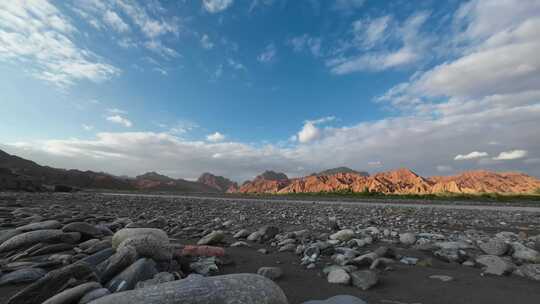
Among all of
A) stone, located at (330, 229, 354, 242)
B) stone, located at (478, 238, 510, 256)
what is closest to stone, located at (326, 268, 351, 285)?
stone, located at (330, 229, 354, 242)

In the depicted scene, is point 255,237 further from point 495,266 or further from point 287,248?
point 495,266

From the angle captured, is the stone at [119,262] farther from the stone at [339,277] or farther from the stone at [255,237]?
the stone at [255,237]

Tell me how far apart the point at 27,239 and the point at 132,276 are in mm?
2847

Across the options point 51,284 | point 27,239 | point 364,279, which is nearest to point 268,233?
point 364,279

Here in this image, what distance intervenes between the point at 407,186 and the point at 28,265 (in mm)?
84671

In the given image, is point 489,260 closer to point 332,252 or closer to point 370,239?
point 370,239

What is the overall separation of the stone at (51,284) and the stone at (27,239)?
7.43 ft

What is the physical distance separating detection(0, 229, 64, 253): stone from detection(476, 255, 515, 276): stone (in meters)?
7.28

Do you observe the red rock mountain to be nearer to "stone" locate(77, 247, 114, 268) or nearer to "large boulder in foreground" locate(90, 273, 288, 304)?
"stone" locate(77, 247, 114, 268)

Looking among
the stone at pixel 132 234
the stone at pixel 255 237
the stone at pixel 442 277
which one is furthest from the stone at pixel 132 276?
the stone at pixel 442 277

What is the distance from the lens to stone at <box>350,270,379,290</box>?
3244mm

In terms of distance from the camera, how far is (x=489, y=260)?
4055mm

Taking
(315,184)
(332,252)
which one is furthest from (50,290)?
(315,184)

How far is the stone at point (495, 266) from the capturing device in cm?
379
